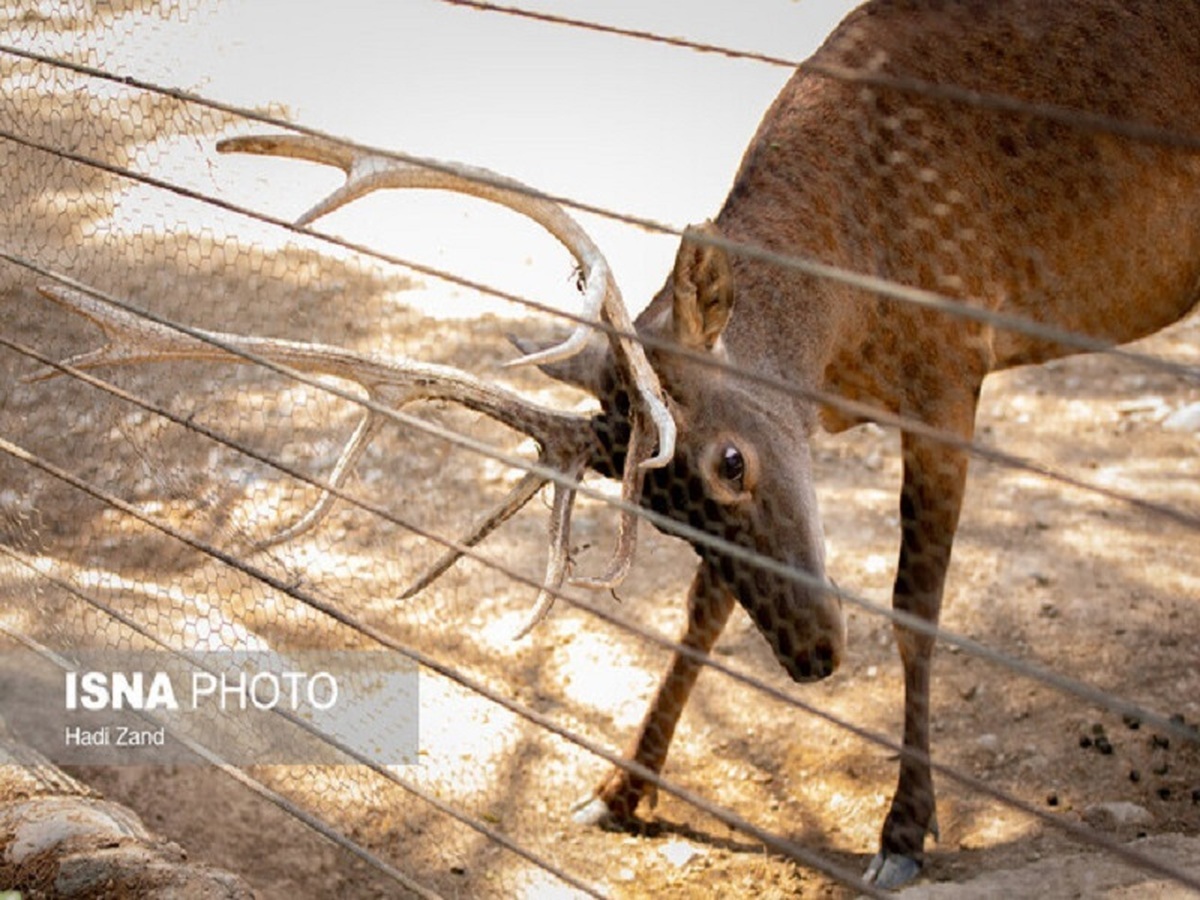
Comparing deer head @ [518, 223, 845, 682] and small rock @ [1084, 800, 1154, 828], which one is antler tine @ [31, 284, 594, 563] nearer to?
deer head @ [518, 223, 845, 682]

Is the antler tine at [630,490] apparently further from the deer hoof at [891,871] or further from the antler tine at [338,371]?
the deer hoof at [891,871]

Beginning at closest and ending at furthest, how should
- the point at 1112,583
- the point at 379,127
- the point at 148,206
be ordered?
the point at 148,206
the point at 379,127
the point at 1112,583

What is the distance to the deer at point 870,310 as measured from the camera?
2.97 m

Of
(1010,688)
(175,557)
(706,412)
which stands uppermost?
(706,412)

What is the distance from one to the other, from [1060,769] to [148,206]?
2331 mm

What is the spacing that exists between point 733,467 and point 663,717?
0.90m

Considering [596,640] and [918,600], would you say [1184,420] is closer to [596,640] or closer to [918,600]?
[918,600]

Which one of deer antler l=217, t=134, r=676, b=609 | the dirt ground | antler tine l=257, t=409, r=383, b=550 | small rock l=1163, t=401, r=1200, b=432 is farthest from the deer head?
small rock l=1163, t=401, r=1200, b=432

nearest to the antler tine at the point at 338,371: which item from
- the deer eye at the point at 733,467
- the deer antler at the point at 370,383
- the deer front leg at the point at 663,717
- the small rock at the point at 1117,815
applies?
the deer antler at the point at 370,383

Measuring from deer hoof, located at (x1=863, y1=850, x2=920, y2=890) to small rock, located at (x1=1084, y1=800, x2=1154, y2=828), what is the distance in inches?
16.1

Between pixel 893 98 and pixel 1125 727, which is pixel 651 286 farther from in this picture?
pixel 1125 727

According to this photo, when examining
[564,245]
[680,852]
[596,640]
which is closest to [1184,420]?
[596,640]

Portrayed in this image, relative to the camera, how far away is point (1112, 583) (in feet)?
14.4

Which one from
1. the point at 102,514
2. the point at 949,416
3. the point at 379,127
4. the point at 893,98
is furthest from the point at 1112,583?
the point at 102,514
